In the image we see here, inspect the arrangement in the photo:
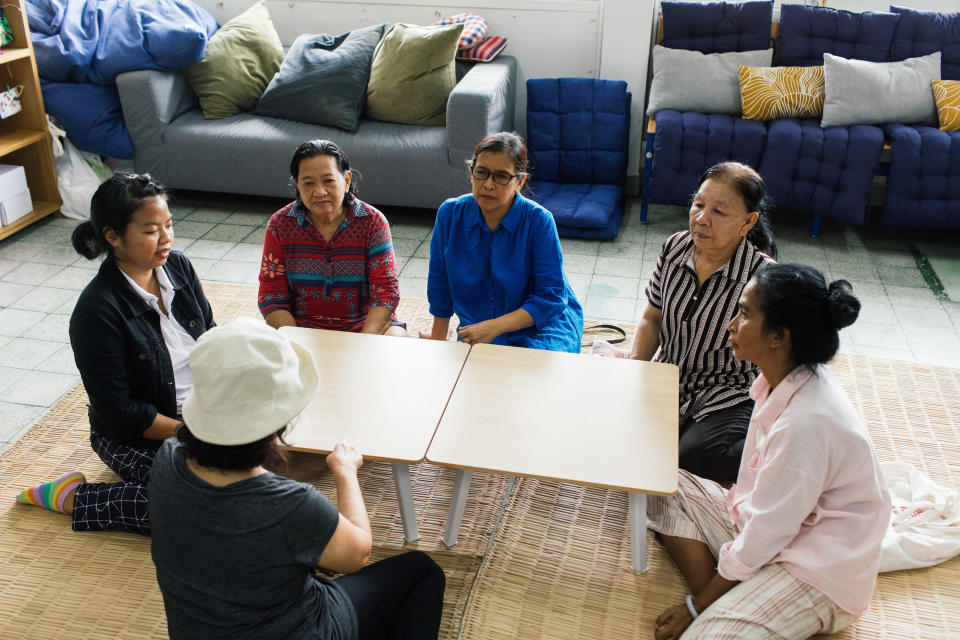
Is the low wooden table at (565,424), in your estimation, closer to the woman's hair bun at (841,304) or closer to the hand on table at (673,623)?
the hand on table at (673,623)

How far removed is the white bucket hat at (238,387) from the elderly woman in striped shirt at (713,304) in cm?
126

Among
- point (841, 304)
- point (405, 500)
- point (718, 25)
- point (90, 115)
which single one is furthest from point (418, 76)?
point (841, 304)

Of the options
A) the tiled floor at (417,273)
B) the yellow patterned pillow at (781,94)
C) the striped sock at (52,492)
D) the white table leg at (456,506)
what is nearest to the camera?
the white table leg at (456,506)

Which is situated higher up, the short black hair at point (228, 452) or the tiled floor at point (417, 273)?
the short black hair at point (228, 452)

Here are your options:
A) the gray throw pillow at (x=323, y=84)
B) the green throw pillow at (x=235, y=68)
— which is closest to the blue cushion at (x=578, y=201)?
the gray throw pillow at (x=323, y=84)

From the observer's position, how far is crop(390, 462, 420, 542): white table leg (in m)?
2.03

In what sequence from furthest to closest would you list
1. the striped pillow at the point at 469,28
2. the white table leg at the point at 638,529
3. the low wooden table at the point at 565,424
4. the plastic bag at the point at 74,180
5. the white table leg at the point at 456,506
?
the striped pillow at the point at 469,28
the plastic bag at the point at 74,180
the white table leg at the point at 456,506
the white table leg at the point at 638,529
the low wooden table at the point at 565,424

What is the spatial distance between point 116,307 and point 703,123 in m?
2.87

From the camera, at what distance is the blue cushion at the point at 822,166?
3.82m

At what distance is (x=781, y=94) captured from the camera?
3.98m

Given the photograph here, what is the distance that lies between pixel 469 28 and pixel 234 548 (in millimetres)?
3601

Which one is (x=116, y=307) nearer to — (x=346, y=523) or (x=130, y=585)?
(x=130, y=585)

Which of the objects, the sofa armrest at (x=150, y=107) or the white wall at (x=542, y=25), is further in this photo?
the white wall at (x=542, y=25)

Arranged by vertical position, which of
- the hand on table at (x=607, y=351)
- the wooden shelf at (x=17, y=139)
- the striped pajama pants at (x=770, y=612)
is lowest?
the striped pajama pants at (x=770, y=612)
